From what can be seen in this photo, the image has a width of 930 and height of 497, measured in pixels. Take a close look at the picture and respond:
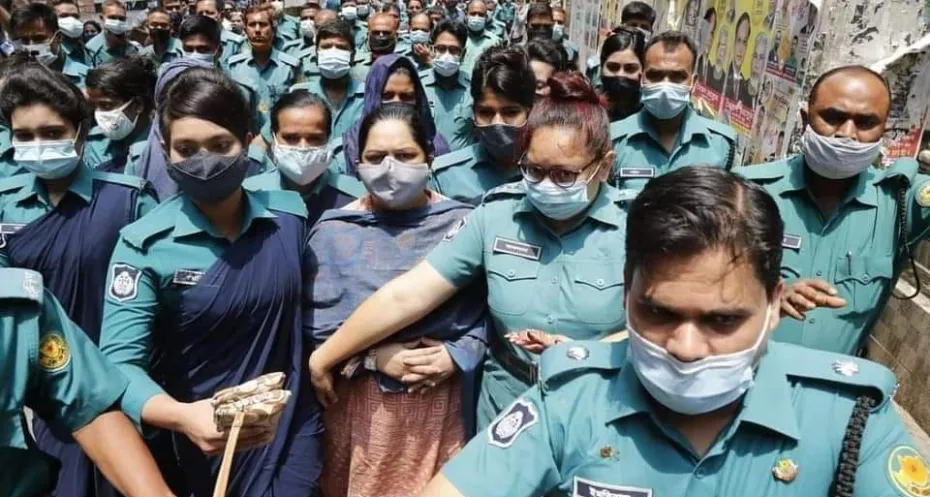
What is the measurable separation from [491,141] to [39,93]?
1.74m

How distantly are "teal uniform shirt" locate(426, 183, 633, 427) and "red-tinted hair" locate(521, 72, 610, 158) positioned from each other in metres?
0.16

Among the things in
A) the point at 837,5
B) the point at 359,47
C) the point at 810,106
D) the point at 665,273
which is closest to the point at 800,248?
the point at 810,106

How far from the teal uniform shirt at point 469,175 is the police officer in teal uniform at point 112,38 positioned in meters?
6.02

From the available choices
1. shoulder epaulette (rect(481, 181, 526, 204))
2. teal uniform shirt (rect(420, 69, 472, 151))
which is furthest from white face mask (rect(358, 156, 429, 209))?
teal uniform shirt (rect(420, 69, 472, 151))

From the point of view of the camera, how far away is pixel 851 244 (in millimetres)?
2385

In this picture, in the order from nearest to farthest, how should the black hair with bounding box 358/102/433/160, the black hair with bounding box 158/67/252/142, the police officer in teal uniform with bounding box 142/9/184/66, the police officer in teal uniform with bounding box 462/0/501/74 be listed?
the black hair with bounding box 158/67/252/142
the black hair with bounding box 358/102/433/160
the police officer in teal uniform with bounding box 142/9/184/66
the police officer in teal uniform with bounding box 462/0/501/74

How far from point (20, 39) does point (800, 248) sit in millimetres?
6307

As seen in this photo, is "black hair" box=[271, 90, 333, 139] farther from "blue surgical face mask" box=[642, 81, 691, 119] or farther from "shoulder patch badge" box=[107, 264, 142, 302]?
"blue surgical face mask" box=[642, 81, 691, 119]

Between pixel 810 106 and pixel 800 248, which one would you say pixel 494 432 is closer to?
pixel 800 248

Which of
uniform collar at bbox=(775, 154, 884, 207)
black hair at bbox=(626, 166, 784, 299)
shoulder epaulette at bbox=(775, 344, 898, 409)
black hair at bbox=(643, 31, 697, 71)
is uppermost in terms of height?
black hair at bbox=(626, 166, 784, 299)

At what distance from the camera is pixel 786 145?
445 cm

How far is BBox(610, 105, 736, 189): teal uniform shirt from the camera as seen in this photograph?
11.6ft

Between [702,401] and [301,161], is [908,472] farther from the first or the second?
[301,161]

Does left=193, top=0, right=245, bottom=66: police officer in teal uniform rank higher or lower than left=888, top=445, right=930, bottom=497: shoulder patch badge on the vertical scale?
lower
